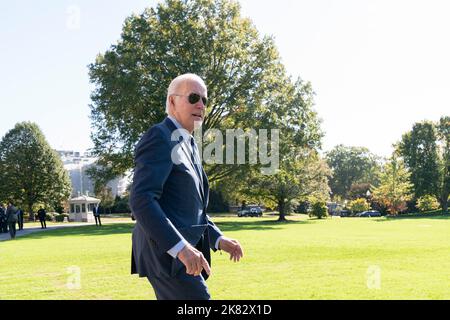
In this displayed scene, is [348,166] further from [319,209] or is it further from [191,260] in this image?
[191,260]

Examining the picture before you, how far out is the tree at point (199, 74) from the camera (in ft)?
142

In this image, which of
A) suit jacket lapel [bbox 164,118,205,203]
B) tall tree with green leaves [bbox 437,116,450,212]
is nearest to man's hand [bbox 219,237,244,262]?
suit jacket lapel [bbox 164,118,205,203]

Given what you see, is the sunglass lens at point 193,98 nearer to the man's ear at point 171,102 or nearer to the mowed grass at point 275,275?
the man's ear at point 171,102

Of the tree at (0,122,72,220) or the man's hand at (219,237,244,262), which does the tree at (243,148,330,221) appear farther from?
the man's hand at (219,237,244,262)

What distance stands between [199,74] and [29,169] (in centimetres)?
3601

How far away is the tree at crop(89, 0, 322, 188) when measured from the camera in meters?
43.4

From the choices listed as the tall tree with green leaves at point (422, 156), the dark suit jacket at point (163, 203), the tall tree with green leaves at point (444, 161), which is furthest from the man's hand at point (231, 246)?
the tall tree with green leaves at point (422, 156)

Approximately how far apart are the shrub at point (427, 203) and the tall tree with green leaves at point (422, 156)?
3.31 ft

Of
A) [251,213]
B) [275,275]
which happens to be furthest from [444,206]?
[275,275]

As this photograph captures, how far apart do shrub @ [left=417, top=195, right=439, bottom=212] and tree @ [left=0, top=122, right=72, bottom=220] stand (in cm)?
5190
